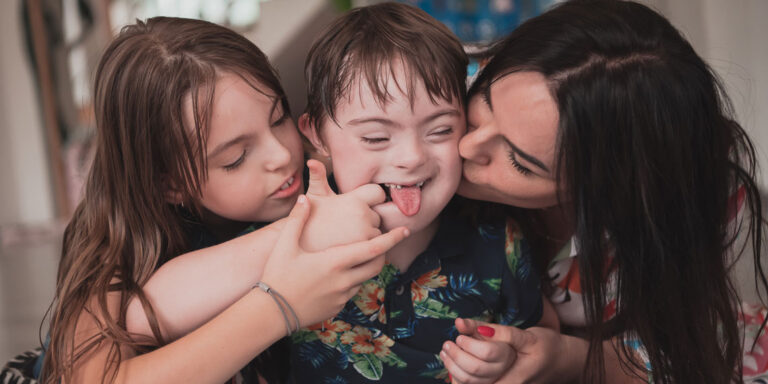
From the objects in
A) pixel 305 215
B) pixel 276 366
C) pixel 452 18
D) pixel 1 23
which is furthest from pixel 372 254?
pixel 1 23

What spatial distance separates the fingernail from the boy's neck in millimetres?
201

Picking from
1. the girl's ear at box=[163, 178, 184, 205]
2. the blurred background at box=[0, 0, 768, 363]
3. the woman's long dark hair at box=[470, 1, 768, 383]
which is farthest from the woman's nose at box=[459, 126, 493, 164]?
the blurred background at box=[0, 0, 768, 363]

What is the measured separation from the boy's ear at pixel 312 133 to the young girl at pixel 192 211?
23mm

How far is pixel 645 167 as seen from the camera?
981 millimetres

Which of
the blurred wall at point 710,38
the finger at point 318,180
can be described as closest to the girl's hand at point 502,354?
the finger at point 318,180

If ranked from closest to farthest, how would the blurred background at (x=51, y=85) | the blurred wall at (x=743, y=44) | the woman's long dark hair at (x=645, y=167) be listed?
1. the woman's long dark hair at (x=645, y=167)
2. the blurred wall at (x=743, y=44)
3. the blurred background at (x=51, y=85)

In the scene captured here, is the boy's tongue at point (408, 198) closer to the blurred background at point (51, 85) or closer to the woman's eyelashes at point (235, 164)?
the woman's eyelashes at point (235, 164)

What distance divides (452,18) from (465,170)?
11.2 feet

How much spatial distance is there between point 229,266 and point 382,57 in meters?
0.43

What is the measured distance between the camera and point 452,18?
435cm

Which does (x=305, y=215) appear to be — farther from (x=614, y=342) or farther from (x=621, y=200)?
(x=614, y=342)

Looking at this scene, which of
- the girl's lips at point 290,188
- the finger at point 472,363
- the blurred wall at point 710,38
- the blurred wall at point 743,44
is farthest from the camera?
the blurred wall at point 743,44

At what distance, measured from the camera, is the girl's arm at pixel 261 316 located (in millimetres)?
975

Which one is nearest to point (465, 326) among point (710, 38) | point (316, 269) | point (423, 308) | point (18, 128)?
point (423, 308)
